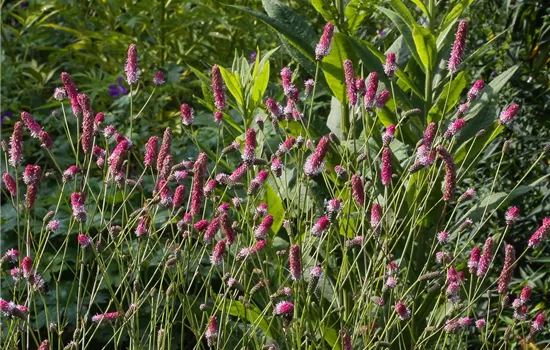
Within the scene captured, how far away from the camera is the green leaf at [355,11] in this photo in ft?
9.87

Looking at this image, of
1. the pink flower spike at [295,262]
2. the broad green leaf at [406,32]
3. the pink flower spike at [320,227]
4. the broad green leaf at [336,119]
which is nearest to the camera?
the pink flower spike at [295,262]

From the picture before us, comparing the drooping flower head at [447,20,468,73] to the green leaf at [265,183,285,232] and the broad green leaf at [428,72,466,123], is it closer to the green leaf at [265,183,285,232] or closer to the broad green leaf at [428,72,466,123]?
Answer: the broad green leaf at [428,72,466,123]

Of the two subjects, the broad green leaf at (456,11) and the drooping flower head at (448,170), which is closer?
the drooping flower head at (448,170)

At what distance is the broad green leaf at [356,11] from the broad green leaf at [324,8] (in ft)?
0.16

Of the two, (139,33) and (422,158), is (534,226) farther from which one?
(139,33)

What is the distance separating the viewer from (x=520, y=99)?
362cm

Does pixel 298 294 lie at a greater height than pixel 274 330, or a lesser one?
greater

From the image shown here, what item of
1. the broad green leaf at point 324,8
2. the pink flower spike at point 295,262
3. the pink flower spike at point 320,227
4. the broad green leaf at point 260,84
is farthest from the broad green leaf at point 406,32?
the pink flower spike at point 295,262

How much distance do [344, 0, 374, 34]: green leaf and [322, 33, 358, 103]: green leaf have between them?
0.16 metres

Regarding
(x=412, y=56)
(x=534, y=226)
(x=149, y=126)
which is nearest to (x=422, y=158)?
(x=412, y=56)

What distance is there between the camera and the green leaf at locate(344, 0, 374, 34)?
9.87ft

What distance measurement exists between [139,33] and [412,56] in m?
2.08

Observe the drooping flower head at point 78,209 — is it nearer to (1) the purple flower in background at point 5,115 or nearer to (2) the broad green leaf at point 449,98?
(2) the broad green leaf at point 449,98

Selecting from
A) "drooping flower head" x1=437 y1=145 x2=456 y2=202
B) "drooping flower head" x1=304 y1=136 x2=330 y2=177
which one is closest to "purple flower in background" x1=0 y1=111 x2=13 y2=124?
"drooping flower head" x1=304 y1=136 x2=330 y2=177
